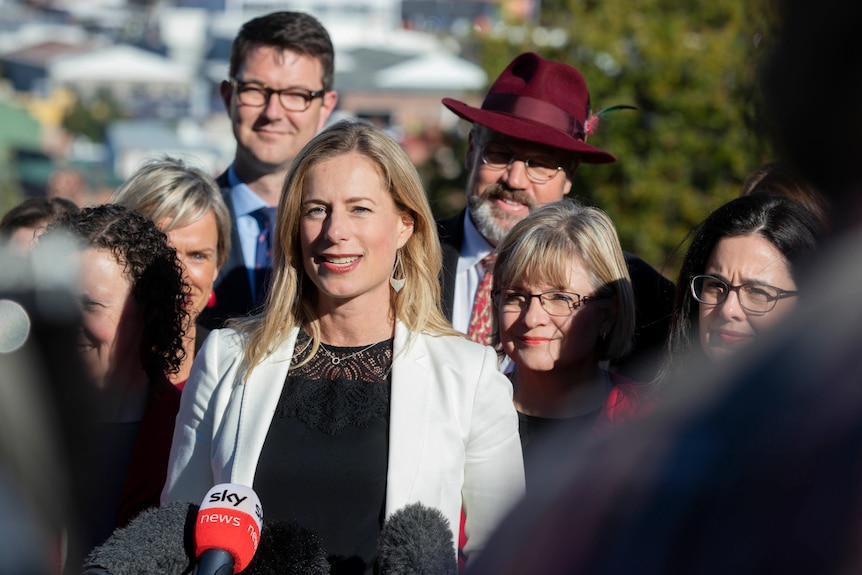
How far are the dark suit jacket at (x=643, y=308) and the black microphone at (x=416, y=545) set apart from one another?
1605 millimetres

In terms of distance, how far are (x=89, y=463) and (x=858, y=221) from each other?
220 cm

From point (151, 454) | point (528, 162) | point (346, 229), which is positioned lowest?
point (151, 454)

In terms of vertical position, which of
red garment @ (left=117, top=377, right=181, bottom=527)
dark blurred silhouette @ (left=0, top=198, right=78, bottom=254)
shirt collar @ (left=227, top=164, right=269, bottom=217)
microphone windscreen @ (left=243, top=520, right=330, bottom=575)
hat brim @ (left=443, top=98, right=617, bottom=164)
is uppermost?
hat brim @ (left=443, top=98, right=617, bottom=164)

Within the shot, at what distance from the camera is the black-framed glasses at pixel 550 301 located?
10.6 ft

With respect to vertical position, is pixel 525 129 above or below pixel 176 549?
above

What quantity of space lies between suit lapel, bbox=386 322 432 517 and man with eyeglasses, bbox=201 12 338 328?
1.52 m

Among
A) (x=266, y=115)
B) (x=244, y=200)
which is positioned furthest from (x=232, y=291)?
(x=266, y=115)

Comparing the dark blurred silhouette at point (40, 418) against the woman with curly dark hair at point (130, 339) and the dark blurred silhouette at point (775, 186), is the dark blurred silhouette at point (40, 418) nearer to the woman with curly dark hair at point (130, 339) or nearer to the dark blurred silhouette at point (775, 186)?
the woman with curly dark hair at point (130, 339)

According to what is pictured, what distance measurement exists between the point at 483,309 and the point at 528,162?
0.65m

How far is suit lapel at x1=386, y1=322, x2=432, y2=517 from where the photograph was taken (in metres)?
2.59

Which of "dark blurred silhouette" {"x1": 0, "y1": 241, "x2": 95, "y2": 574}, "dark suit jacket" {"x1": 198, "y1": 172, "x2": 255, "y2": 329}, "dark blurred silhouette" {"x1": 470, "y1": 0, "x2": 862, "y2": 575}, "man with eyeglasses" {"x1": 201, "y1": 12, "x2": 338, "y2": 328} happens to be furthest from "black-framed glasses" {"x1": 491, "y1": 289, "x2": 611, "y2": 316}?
"dark blurred silhouette" {"x1": 470, "y1": 0, "x2": 862, "y2": 575}

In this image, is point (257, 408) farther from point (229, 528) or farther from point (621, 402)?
point (621, 402)

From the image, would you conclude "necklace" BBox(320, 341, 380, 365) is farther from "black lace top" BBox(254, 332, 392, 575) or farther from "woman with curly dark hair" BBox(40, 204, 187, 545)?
"woman with curly dark hair" BBox(40, 204, 187, 545)

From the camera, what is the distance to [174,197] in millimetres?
3705
